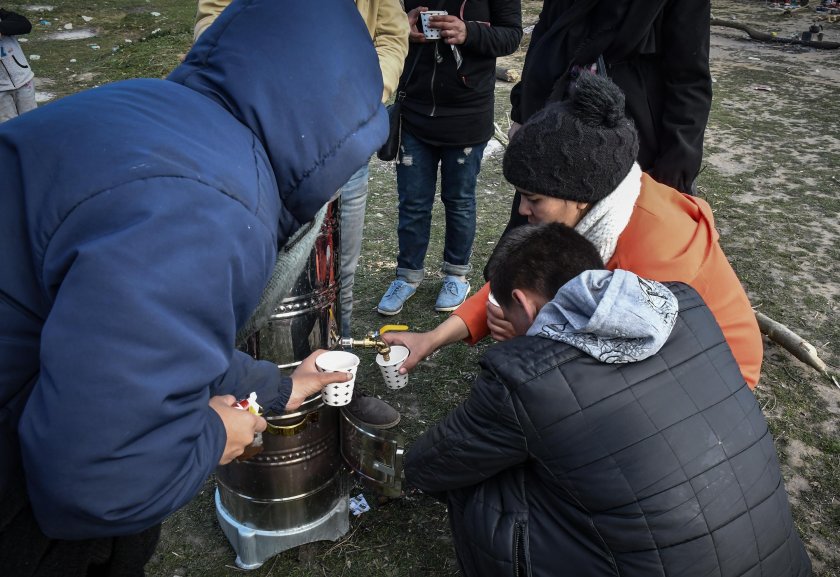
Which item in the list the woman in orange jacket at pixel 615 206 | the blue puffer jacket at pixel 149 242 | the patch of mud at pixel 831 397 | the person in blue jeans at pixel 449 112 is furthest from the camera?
the person in blue jeans at pixel 449 112

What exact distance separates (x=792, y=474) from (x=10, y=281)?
2880 millimetres

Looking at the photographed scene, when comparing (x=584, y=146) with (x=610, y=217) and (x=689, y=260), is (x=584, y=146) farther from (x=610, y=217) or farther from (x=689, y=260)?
(x=689, y=260)

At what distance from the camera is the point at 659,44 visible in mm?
2879

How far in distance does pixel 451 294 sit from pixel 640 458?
7.80 feet

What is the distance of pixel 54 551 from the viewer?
1.41 metres

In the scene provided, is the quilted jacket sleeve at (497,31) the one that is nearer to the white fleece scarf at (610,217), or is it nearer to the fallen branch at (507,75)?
the white fleece scarf at (610,217)

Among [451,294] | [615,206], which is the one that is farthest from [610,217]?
[451,294]

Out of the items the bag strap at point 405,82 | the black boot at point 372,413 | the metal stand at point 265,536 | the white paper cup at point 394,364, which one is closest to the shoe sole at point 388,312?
the bag strap at point 405,82

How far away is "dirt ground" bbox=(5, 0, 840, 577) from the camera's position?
8.18ft

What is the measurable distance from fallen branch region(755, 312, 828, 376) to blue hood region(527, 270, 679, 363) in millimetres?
2243

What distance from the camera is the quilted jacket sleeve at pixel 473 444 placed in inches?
69.4

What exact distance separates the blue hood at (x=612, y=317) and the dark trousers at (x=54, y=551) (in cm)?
107

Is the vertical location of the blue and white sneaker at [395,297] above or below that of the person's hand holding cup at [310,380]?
below

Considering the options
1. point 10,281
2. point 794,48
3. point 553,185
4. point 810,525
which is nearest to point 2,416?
point 10,281
